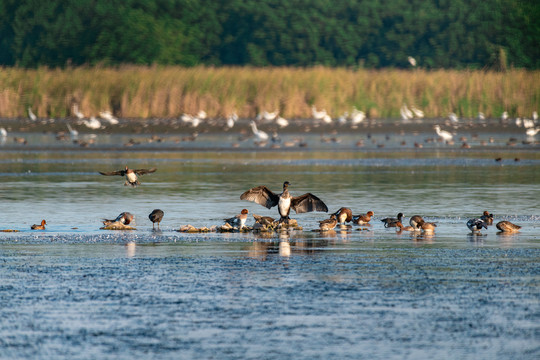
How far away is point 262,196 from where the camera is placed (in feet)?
52.4

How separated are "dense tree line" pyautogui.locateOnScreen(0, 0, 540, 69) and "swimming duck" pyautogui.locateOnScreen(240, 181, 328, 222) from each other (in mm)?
53469

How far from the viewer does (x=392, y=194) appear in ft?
66.7

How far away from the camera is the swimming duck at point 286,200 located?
51.0ft

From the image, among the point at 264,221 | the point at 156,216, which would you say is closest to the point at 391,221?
the point at 264,221

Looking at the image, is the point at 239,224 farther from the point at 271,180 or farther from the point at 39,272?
the point at 271,180

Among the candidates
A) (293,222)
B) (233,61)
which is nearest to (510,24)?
(233,61)

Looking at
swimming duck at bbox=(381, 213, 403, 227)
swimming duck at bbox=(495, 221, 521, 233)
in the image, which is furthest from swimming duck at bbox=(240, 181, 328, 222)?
swimming duck at bbox=(495, 221, 521, 233)

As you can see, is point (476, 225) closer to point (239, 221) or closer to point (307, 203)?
point (307, 203)

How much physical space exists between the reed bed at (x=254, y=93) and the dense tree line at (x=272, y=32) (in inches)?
744

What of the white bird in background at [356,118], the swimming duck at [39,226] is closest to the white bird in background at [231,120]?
the white bird in background at [356,118]

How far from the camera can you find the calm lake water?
850cm

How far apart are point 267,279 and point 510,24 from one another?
6485 cm

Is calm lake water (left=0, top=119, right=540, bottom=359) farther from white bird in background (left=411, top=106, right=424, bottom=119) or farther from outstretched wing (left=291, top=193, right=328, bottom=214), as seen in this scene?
white bird in background (left=411, top=106, right=424, bottom=119)

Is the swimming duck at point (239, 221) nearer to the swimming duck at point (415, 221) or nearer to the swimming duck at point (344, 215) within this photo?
the swimming duck at point (344, 215)
